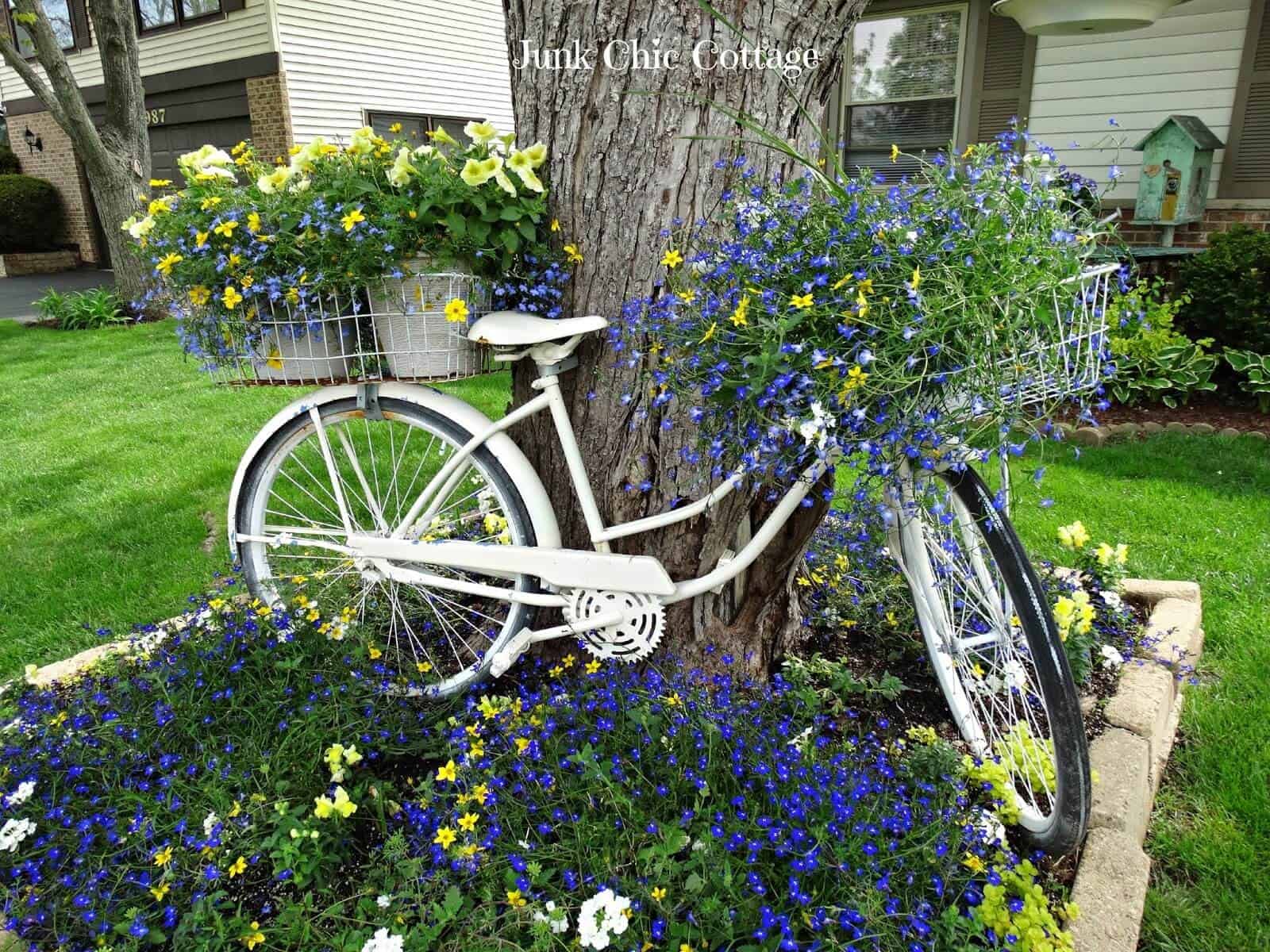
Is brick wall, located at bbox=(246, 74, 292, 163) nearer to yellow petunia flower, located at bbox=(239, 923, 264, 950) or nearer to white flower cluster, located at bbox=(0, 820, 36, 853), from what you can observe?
white flower cluster, located at bbox=(0, 820, 36, 853)

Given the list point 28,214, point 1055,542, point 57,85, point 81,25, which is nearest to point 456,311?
point 1055,542

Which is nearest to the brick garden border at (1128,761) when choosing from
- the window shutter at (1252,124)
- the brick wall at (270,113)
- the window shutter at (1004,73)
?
the window shutter at (1252,124)

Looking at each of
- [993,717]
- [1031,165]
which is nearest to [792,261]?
[1031,165]

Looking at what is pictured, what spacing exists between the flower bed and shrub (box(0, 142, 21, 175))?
59.2 feet

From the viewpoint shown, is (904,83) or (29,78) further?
(29,78)

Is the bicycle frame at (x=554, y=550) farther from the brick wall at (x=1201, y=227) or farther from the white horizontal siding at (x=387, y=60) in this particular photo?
the white horizontal siding at (x=387, y=60)

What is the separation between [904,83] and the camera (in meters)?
7.78

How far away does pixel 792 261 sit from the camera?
162cm

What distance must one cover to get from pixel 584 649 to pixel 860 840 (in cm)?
92

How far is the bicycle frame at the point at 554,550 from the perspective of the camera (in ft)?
6.82

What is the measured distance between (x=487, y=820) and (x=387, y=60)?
13276 millimetres

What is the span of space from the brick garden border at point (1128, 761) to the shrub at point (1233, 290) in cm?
284

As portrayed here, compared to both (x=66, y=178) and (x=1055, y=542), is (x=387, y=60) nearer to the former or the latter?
(x=66, y=178)

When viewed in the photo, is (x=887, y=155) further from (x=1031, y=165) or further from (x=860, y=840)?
(x=860, y=840)
